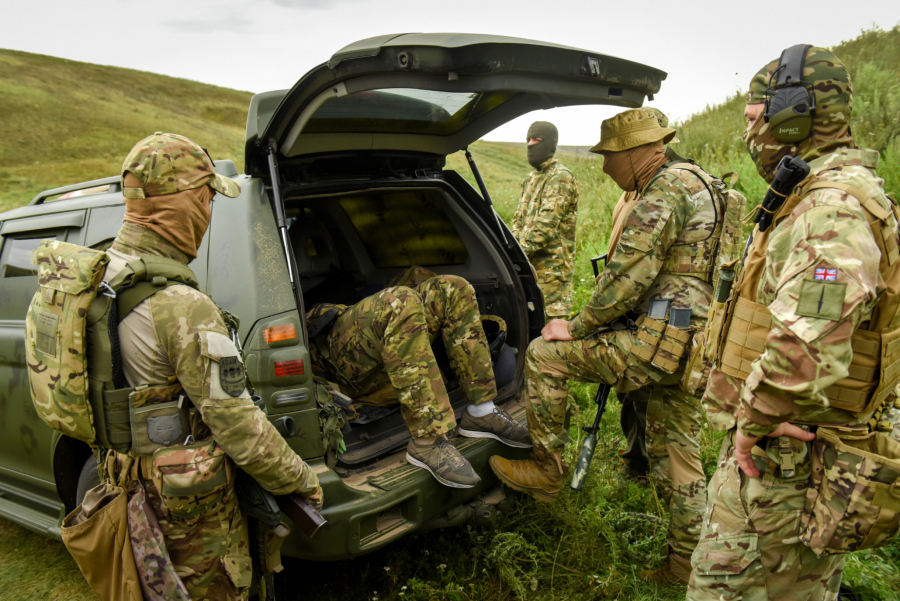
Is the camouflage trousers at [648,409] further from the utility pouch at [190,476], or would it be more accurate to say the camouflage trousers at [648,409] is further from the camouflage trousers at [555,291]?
the camouflage trousers at [555,291]

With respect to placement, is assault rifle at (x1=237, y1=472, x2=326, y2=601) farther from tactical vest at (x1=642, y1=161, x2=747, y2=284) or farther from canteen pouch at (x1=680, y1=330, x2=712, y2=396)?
tactical vest at (x1=642, y1=161, x2=747, y2=284)

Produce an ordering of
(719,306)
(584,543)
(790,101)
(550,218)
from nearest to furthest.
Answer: (790,101), (719,306), (584,543), (550,218)

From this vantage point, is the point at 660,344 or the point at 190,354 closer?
the point at 190,354

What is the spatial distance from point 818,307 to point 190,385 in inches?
70.7

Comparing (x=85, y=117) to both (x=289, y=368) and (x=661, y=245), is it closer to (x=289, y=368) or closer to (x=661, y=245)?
(x=289, y=368)

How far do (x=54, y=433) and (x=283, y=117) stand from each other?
180cm

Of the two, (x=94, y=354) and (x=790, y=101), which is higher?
(x=790, y=101)

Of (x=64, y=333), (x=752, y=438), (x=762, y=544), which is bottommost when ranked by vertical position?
(x=762, y=544)

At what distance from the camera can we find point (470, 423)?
307 cm

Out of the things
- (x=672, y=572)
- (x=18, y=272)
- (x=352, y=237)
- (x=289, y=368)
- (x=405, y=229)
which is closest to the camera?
(x=289, y=368)

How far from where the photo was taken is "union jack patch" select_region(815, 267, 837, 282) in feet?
4.98

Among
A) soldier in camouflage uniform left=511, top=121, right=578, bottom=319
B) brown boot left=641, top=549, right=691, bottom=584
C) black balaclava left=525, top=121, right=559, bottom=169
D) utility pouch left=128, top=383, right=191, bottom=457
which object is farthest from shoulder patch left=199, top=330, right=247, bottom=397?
black balaclava left=525, top=121, right=559, bottom=169

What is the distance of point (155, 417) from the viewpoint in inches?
74.1

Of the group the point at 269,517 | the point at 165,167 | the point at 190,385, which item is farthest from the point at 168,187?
the point at 269,517
